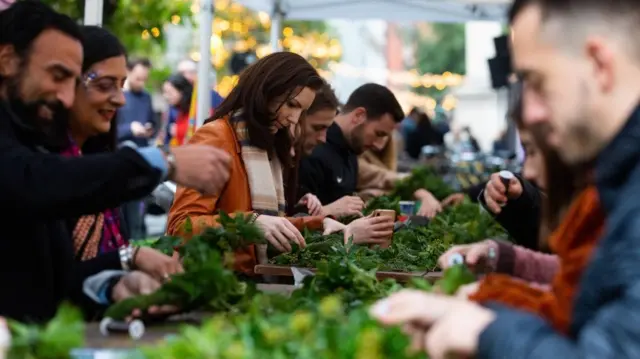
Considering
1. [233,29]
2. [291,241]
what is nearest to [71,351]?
[291,241]

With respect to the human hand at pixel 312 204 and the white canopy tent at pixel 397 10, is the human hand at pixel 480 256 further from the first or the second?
the white canopy tent at pixel 397 10

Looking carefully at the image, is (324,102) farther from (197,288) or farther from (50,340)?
(50,340)

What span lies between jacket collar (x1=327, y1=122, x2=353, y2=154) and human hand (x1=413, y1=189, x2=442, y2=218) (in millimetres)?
590

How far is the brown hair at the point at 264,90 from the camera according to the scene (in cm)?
488

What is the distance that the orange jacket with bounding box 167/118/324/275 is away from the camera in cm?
462

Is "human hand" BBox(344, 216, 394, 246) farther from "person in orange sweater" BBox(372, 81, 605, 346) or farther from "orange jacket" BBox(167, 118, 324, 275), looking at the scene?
"person in orange sweater" BBox(372, 81, 605, 346)

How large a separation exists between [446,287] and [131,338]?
2.33 feet

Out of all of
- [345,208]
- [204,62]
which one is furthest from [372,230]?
[204,62]

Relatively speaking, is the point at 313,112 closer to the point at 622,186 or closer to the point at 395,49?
the point at 622,186

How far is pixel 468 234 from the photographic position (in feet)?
14.8

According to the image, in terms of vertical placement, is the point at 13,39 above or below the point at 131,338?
above

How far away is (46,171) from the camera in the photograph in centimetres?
262

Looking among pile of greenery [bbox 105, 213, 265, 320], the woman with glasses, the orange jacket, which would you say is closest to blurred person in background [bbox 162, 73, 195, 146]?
the orange jacket

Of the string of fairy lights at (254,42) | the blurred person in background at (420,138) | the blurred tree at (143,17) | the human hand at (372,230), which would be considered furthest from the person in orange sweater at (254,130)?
the string of fairy lights at (254,42)
